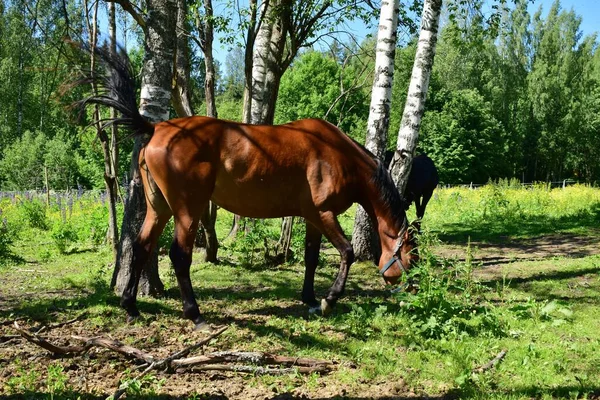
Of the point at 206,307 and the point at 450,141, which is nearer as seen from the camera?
the point at 206,307

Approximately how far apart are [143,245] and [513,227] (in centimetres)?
1108

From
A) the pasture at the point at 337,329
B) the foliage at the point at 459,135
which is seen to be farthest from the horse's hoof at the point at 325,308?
the foliage at the point at 459,135

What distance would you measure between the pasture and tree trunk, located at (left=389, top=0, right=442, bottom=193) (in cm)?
164

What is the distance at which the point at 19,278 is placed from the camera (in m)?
7.05

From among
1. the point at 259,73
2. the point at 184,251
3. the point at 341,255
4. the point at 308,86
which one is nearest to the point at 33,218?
the point at 259,73

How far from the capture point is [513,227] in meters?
13.0

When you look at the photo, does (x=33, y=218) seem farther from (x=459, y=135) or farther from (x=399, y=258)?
(x=459, y=135)

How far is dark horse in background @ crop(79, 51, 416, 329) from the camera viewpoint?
181 inches

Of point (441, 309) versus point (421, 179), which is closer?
point (441, 309)

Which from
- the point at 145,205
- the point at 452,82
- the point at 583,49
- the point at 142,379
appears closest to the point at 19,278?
the point at 145,205

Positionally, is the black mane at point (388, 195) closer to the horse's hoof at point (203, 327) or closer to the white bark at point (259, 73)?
the horse's hoof at point (203, 327)

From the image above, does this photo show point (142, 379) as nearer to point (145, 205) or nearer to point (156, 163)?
point (156, 163)

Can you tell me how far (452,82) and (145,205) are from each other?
45.6m

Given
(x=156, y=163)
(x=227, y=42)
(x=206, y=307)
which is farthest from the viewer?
(x=227, y=42)
